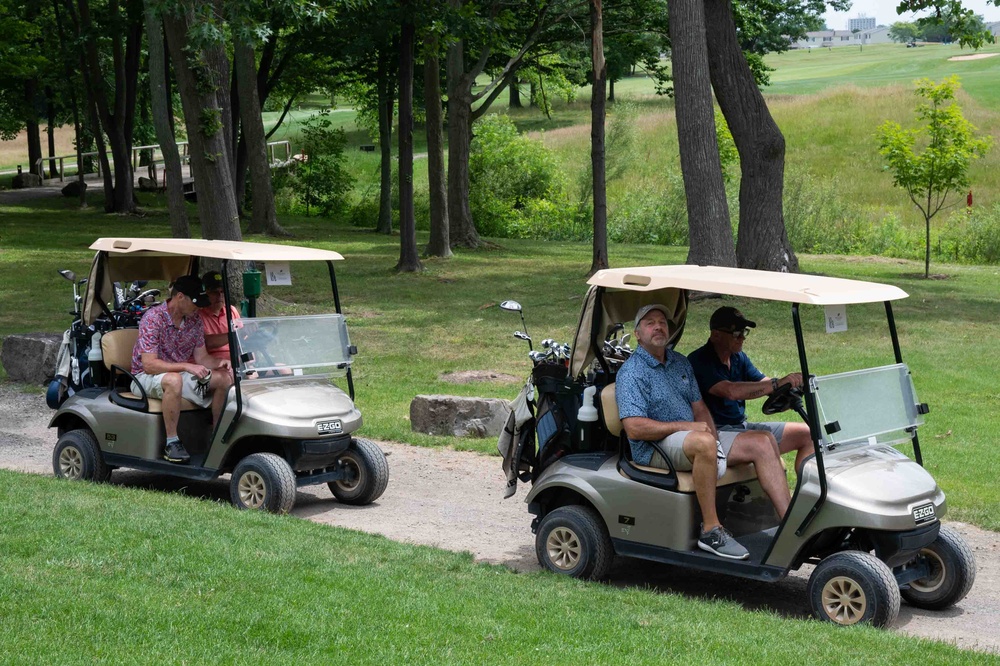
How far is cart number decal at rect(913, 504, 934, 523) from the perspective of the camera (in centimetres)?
585

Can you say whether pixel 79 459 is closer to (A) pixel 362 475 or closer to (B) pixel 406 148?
(A) pixel 362 475

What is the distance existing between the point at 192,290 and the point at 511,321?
9.01 metres

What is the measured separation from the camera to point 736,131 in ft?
64.6

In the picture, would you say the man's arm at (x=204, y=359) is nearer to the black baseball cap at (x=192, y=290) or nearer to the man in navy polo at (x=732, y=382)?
the black baseball cap at (x=192, y=290)

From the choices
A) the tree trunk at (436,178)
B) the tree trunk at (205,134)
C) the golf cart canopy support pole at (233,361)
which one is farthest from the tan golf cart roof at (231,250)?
the tree trunk at (436,178)

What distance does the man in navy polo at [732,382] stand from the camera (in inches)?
262

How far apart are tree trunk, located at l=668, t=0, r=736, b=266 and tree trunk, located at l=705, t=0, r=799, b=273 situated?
58.4 inches

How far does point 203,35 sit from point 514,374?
4.97 m

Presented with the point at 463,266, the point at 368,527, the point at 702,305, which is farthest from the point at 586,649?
the point at 463,266

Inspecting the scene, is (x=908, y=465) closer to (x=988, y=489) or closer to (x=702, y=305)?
(x=988, y=489)

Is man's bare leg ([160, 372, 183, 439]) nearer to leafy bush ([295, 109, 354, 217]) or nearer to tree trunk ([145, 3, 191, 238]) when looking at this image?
tree trunk ([145, 3, 191, 238])

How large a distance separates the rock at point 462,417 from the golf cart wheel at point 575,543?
390 cm

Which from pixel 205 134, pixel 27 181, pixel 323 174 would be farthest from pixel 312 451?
pixel 27 181

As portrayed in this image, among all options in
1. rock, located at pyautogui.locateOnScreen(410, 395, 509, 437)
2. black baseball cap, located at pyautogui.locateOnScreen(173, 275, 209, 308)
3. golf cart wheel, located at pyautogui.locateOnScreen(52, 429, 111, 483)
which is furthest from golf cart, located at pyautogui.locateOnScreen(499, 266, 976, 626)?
rock, located at pyautogui.locateOnScreen(410, 395, 509, 437)
